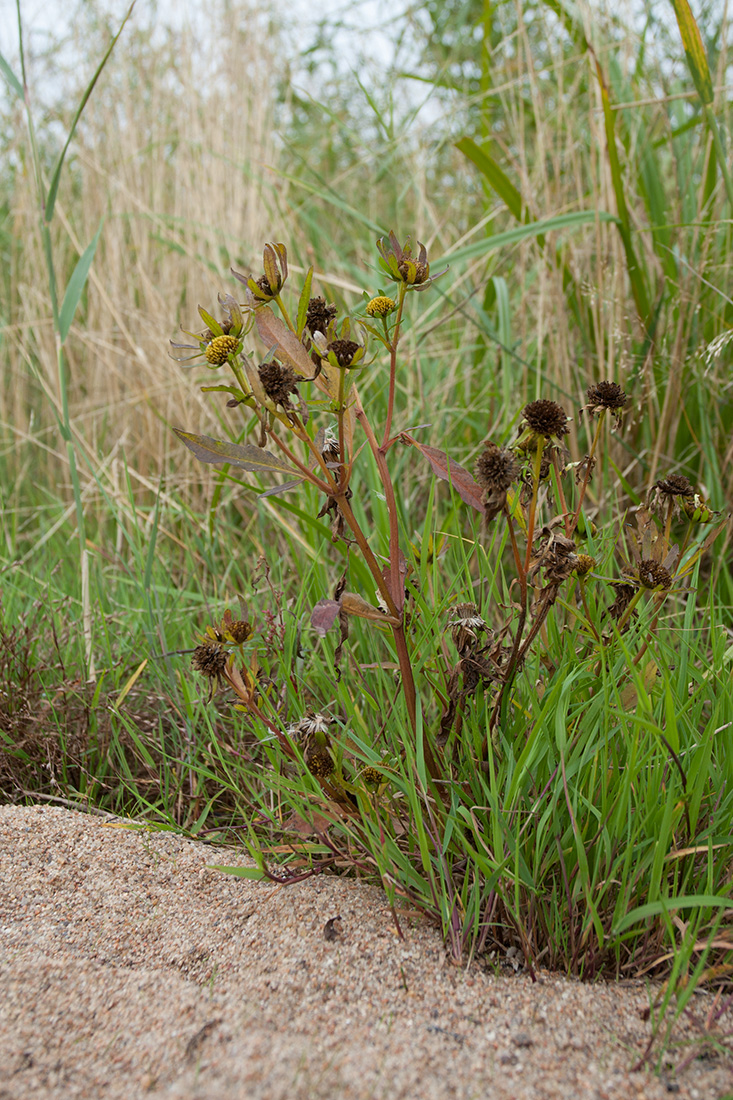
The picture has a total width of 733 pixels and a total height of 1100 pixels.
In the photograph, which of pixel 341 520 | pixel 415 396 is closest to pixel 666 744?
pixel 341 520

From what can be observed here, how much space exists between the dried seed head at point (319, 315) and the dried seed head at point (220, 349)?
5.2 inches

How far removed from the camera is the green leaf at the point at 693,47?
Answer: 5.01ft

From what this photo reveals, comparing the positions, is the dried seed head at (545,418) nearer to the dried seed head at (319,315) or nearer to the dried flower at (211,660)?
the dried seed head at (319,315)

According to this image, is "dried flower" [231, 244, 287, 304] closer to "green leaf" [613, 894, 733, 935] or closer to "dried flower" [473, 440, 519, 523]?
"dried flower" [473, 440, 519, 523]

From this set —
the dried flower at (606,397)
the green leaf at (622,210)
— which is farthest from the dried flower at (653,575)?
the green leaf at (622,210)

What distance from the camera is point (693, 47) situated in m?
1.54

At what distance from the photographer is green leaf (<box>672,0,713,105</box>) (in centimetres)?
153

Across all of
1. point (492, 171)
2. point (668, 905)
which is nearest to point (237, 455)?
point (668, 905)

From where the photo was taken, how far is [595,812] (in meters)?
0.96

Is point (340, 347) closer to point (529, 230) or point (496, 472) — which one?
point (496, 472)

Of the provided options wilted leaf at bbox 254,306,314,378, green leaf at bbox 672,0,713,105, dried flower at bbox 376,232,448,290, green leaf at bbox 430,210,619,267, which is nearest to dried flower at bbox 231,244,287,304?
wilted leaf at bbox 254,306,314,378

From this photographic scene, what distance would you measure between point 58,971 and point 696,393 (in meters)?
1.89

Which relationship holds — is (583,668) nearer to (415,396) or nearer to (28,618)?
(28,618)

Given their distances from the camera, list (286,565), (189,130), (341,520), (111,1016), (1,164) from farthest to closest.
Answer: (1,164) < (189,130) < (286,565) < (341,520) < (111,1016)
